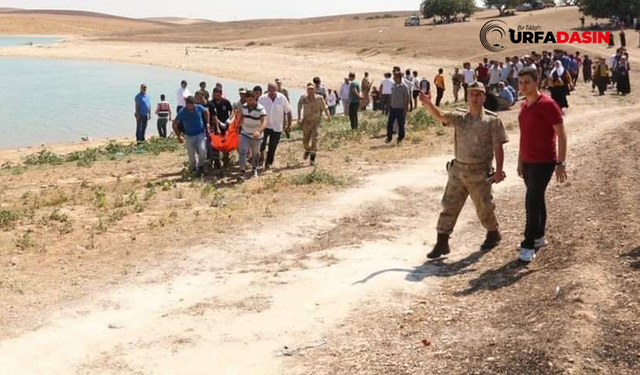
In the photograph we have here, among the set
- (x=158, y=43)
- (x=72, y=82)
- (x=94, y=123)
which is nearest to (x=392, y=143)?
(x=94, y=123)

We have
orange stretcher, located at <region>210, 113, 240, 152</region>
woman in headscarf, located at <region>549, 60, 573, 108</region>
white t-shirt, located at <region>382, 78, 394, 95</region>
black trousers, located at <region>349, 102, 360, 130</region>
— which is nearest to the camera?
orange stretcher, located at <region>210, 113, 240, 152</region>

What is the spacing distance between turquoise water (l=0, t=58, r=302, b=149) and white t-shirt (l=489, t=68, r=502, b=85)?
38.9 feet

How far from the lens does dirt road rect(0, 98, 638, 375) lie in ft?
20.1

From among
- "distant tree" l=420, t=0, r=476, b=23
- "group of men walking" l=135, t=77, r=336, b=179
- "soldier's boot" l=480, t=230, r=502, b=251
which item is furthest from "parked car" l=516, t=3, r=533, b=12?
"soldier's boot" l=480, t=230, r=502, b=251

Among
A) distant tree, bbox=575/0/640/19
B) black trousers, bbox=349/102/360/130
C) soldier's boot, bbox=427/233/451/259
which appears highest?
distant tree, bbox=575/0/640/19

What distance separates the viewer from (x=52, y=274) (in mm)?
8328

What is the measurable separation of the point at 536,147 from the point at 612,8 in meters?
59.0

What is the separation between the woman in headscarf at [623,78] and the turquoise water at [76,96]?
15.8 m

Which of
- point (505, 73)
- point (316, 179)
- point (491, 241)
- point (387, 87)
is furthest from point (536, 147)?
point (505, 73)

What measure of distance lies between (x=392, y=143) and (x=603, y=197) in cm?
733

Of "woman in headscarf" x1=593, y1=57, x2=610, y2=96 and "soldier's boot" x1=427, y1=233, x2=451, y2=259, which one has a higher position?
"woman in headscarf" x1=593, y1=57, x2=610, y2=96

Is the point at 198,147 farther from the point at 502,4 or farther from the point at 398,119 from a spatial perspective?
the point at 502,4

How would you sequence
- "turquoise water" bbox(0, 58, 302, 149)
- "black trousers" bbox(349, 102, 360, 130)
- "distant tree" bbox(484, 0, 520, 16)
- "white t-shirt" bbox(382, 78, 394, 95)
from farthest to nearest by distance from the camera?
"distant tree" bbox(484, 0, 520, 16), "turquoise water" bbox(0, 58, 302, 149), "white t-shirt" bbox(382, 78, 394, 95), "black trousers" bbox(349, 102, 360, 130)

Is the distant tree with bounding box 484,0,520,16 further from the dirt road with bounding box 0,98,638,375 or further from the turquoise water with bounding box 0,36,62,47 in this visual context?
the dirt road with bounding box 0,98,638,375
